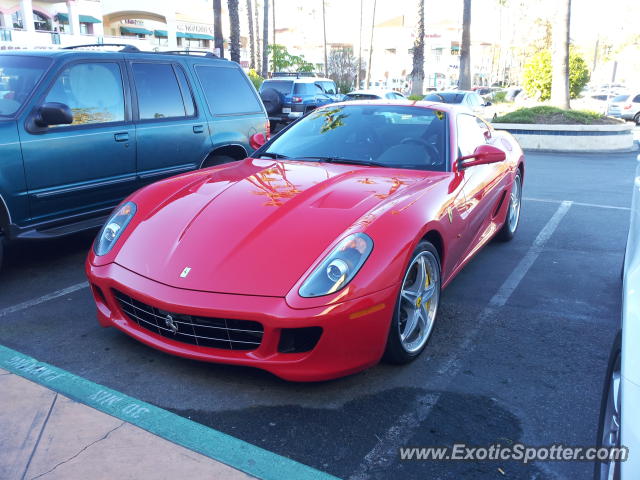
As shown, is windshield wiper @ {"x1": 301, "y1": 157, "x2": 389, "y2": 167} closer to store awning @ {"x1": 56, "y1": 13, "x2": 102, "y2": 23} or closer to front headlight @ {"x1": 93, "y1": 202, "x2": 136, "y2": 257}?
front headlight @ {"x1": 93, "y1": 202, "x2": 136, "y2": 257}

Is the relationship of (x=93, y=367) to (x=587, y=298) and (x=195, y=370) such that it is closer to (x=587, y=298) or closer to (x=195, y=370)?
(x=195, y=370)

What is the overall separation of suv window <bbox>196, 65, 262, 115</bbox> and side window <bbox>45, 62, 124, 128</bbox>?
3.75ft

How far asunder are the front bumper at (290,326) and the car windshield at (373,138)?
1643 mm

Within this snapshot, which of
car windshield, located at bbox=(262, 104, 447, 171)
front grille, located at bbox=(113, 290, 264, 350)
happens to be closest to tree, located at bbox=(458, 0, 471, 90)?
car windshield, located at bbox=(262, 104, 447, 171)

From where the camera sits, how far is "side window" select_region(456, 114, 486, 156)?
476cm

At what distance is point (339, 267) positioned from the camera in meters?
3.12

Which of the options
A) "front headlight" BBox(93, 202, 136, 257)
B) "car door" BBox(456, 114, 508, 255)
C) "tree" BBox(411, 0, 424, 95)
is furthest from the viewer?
"tree" BBox(411, 0, 424, 95)

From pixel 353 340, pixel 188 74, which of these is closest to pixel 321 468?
pixel 353 340

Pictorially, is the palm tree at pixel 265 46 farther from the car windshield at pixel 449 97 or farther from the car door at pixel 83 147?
the car door at pixel 83 147

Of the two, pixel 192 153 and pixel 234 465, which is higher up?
pixel 192 153

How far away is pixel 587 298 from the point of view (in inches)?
190

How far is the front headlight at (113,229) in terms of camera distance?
12.0 feet

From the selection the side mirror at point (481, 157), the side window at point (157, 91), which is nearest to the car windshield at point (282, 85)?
the side window at point (157, 91)

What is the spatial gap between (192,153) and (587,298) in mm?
4015
